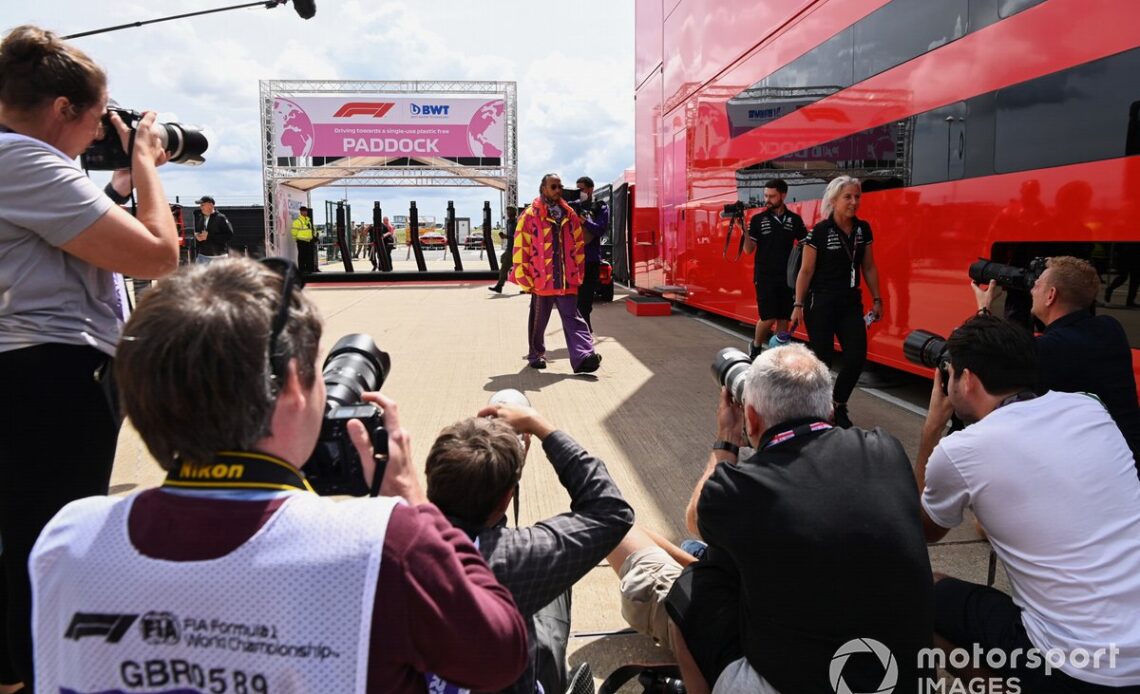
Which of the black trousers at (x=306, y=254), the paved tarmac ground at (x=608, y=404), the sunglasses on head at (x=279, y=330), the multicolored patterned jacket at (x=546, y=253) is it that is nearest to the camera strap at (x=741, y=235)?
the paved tarmac ground at (x=608, y=404)

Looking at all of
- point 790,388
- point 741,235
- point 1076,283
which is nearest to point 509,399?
point 790,388

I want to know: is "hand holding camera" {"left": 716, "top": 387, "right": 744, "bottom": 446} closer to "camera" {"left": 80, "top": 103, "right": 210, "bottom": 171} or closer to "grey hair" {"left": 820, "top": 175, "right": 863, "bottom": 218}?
"camera" {"left": 80, "top": 103, "right": 210, "bottom": 171}

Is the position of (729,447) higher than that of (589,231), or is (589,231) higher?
(589,231)

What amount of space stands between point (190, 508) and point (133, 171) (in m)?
1.38

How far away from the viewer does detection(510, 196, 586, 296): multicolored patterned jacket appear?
629cm

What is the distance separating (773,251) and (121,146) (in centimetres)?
520

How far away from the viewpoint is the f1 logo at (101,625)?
0.88m

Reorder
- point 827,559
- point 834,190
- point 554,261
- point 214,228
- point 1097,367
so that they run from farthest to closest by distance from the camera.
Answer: point 214,228, point 554,261, point 834,190, point 1097,367, point 827,559

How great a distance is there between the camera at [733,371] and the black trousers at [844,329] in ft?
7.40

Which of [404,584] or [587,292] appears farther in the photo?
[587,292]

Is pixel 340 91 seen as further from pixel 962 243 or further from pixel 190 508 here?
pixel 190 508

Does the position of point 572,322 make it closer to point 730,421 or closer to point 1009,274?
point 1009,274

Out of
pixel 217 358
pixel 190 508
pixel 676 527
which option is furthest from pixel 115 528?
pixel 676 527

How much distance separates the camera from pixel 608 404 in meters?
5.48
